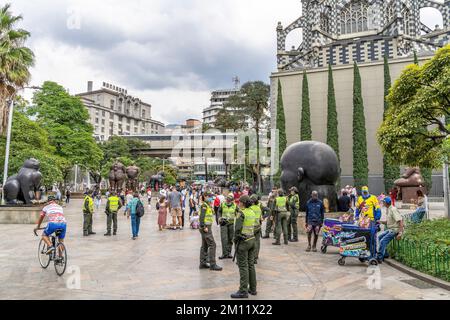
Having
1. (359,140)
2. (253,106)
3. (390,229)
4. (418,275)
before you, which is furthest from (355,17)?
(418,275)

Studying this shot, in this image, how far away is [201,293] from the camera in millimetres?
6082

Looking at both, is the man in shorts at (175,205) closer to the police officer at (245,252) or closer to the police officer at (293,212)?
the police officer at (293,212)

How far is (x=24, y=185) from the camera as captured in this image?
54.0 ft

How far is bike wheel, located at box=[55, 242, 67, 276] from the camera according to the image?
723 centimetres

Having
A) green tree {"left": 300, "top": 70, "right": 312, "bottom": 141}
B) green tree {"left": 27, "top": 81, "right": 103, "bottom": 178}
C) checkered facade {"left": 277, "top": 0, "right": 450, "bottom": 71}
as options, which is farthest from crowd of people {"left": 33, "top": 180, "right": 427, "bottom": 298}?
checkered facade {"left": 277, "top": 0, "right": 450, "bottom": 71}

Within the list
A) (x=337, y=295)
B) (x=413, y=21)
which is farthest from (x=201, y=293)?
(x=413, y=21)

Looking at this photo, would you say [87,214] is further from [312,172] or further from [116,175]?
[116,175]

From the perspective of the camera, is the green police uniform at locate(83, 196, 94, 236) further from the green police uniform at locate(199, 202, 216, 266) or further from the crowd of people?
the green police uniform at locate(199, 202, 216, 266)

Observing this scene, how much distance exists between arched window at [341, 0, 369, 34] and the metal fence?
40.9 metres

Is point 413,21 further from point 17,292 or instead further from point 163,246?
point 17,292

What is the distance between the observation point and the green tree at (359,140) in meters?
34.5

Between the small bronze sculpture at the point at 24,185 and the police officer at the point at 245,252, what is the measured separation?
13616mm

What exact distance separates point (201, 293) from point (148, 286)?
1010 millimetres

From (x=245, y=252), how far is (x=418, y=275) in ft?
11.9
